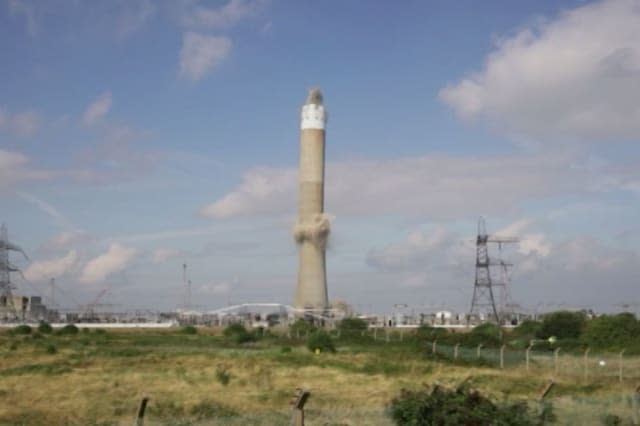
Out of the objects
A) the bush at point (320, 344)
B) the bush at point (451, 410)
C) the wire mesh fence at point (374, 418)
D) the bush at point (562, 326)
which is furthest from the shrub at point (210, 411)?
the bush at point (562, 326)

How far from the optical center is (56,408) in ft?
67.9

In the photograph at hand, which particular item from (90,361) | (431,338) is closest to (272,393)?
(90,361)

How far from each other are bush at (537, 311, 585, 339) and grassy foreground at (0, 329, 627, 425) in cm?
3130

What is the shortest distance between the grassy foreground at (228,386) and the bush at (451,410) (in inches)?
106

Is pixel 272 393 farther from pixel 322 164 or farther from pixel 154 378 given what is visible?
pixel 322 164

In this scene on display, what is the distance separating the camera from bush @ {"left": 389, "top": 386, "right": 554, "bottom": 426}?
36.9 ft

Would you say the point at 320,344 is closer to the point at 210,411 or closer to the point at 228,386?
the point at 228,386

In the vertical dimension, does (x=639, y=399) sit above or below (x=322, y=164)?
below

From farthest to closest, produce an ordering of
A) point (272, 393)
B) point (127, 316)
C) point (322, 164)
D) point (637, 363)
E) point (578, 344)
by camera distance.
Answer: point (127, 316) → point (322, 164) → point (578, 344) → point (637, 363) → point (272, 393)

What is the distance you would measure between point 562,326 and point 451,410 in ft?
207

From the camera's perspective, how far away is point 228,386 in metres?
26.6

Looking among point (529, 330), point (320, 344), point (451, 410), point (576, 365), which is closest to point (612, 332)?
point (320, 344)

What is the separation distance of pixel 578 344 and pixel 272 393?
115ft

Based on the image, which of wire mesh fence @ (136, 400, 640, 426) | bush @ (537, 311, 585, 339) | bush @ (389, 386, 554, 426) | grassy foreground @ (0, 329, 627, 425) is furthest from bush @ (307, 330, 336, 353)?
bush @ (389, 386, 554, 426)
